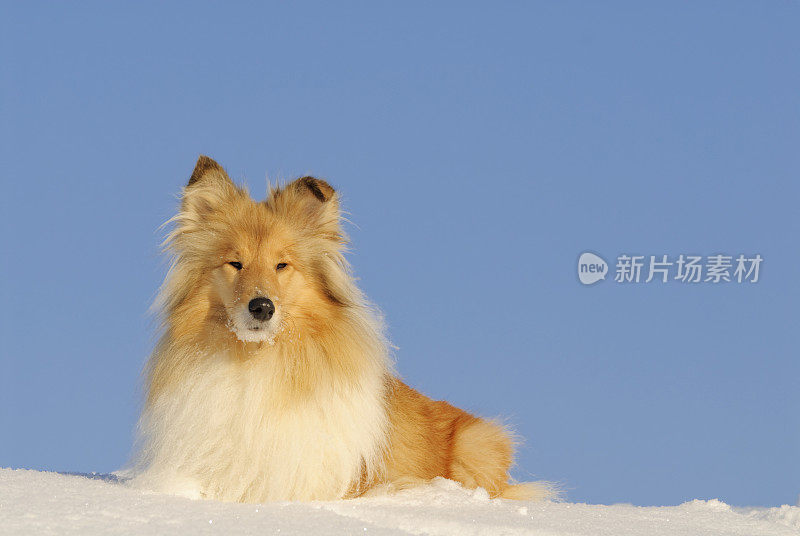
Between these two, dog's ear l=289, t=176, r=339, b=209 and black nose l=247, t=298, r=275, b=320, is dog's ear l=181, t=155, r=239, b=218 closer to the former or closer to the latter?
dog's ear l=289, t=176, r=339, b=209

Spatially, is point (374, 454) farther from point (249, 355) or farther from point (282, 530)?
point (282, 530)

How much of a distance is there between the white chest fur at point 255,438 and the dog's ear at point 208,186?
1.24 meters

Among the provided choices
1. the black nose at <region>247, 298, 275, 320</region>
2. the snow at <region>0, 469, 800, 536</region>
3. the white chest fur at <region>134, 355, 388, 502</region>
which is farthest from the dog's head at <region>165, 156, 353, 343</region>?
the snow at <region>0, 469, 800, 536</region>

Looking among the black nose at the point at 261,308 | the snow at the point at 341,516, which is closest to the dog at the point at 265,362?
the black nose at the point at 261,308

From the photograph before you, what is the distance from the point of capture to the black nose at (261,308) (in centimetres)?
599

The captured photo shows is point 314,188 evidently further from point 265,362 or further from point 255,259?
point 265,362

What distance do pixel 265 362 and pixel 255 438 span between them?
53 cm

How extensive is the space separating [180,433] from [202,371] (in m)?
0.48

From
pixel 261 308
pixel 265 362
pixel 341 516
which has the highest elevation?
pixel 261 308

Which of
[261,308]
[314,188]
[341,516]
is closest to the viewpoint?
[341,516]

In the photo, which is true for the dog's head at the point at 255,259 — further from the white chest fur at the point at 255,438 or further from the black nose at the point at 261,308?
the white chest fur at the point at 255,438

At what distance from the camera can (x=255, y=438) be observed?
6.25 m

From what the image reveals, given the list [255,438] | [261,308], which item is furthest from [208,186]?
[255,438]

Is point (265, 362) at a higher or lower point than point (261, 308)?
lower
